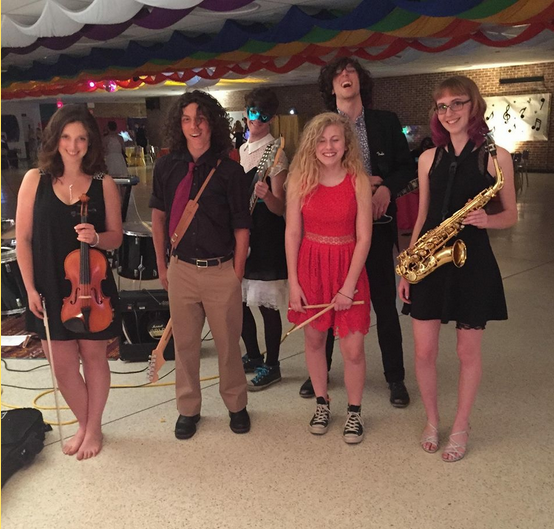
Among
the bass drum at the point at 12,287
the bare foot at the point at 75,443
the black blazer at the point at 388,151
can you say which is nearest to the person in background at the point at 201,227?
the bare foot at the point at 75,443

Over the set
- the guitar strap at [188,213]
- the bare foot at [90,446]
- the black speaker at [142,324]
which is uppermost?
the guitar strap at [188,213]

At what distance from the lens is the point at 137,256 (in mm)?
4406

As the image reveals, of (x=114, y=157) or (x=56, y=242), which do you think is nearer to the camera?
(x=56, y=242)

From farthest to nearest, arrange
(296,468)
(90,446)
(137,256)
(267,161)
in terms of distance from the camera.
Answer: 1. (137,256)
2. (267,161)
3. (90,446)
4. (296,468)

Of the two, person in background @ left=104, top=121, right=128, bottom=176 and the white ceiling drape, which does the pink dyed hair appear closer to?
the white ceiling drape

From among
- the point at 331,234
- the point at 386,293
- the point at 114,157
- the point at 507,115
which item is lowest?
the point at 386,293

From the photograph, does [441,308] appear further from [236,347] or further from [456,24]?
[456,24]

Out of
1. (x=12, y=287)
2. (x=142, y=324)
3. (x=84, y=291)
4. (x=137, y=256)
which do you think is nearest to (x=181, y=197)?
(x=84, y=291)

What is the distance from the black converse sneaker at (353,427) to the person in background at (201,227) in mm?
675

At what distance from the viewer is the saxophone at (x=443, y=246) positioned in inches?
92.5

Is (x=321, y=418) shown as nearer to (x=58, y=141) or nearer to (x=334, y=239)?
(x=334, y=239)

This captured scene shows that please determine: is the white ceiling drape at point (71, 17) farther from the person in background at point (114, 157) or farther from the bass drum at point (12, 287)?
the person in background at point (114, 157)

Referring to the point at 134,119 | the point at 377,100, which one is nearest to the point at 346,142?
the point at 377,100

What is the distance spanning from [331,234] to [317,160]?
14.5 inches
